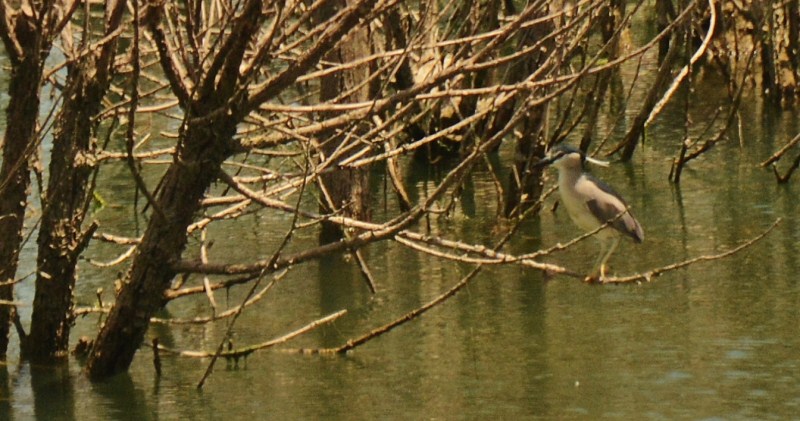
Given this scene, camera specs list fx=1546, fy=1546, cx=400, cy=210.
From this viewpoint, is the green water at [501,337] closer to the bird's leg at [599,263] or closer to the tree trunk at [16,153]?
the bird's leg at [599,263]

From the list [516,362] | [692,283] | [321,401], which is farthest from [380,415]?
[692,283]

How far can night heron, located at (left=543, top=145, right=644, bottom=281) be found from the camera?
30.6 feet

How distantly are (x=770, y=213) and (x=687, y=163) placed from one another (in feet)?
6.51

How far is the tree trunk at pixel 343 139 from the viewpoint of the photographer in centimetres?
981

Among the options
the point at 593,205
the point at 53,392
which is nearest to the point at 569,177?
the point at 593,205

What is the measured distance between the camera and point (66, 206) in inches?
273

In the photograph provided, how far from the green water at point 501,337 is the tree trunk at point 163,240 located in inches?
10.5

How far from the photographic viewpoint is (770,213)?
10.7 metres

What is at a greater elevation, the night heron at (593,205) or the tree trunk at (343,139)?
the tree trunk at (343,139)

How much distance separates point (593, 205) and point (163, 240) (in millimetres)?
3742

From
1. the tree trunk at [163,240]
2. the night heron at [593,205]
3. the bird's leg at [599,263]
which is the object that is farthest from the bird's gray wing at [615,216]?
the tree trunk at [163,240]

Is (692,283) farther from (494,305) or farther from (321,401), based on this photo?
(321,401)

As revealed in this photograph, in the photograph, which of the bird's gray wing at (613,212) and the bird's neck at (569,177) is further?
the bird's neck at (569,177)

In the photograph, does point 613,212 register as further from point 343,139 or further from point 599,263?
A: point 343,139
